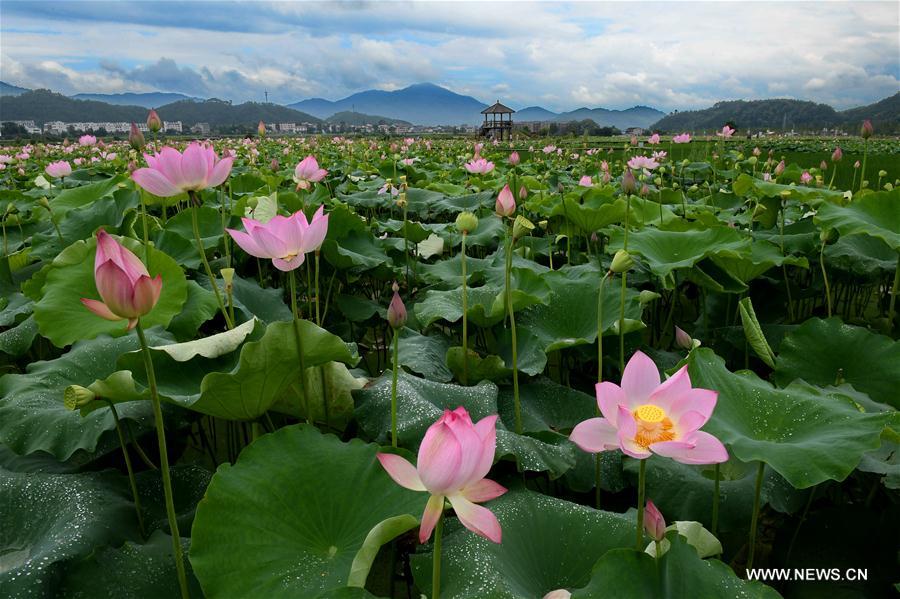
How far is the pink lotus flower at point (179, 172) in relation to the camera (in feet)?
4.35

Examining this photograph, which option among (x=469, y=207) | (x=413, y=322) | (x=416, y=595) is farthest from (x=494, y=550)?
(x=469, y=207)

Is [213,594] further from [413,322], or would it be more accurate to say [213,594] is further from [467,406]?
[413,322]

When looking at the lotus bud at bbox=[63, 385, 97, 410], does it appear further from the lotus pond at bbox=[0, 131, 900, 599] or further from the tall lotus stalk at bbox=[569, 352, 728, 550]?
the tall lotus stalk at bbox=[569, 352, 728, 550]

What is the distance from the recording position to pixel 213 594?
0.88 metres

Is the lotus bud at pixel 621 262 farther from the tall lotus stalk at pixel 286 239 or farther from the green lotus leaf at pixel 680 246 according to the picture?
the green lotus leaf at pixel 680 246

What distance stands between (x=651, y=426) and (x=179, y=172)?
1111 mm

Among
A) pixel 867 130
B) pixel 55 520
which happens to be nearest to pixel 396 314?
pixel 55 520

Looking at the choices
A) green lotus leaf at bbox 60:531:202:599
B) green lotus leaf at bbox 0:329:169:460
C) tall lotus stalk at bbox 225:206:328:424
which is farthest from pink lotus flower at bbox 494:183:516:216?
green lotus leaf at bbox 60:531:202:599

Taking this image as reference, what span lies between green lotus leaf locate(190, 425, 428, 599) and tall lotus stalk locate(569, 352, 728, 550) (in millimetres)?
314

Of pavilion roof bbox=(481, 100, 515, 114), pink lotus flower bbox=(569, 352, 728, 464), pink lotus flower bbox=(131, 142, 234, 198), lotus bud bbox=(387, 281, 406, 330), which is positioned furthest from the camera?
pavilion roof bbox=(481, 100, 515, 114)

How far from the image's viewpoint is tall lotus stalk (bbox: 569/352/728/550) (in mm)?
735

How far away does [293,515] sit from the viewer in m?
1.00

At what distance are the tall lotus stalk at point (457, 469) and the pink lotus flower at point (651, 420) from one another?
0.15 meters

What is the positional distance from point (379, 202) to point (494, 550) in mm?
3187
